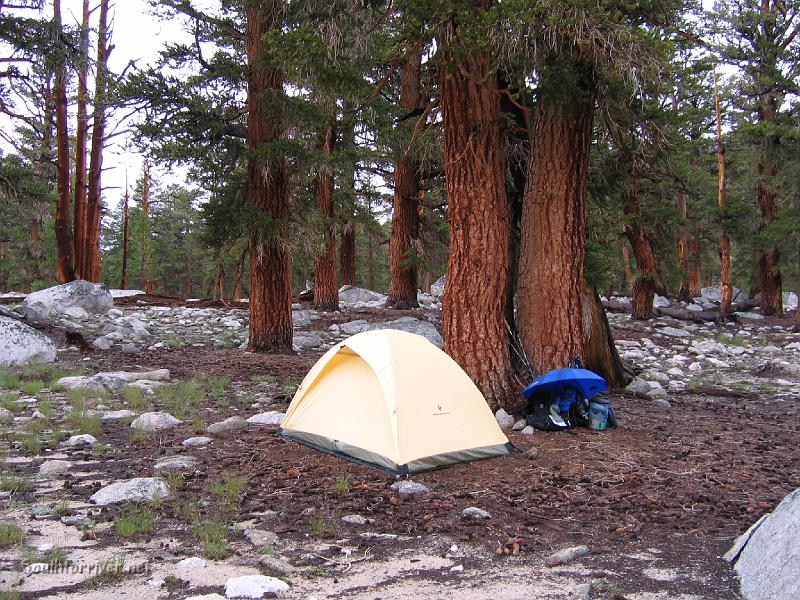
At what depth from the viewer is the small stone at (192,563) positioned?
10.8ft

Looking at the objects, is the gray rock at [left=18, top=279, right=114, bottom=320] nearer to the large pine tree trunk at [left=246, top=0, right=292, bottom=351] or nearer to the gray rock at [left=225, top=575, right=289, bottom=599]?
the large pine tree trunk at [left=246, top=0, right=292, bottom=351]

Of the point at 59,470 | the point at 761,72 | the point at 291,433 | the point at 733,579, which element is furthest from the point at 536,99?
the point at 761,72

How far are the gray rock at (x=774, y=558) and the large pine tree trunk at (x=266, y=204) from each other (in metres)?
8.91

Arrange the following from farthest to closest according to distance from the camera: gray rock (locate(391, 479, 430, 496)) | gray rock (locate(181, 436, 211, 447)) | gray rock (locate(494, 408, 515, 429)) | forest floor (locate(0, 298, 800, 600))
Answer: gray rock (locate(494, 408, 515, 429)) → gray rock (locate(181, 436, 211, 447)) → gray rock (locate(391, 479, 430, 496)) → forest floor (locate(0, 298, 800, 600))

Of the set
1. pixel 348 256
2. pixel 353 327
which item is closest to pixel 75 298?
pixel 353 327

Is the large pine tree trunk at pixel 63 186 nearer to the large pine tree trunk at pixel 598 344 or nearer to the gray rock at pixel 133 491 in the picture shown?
the large pine tree trunk at pixel 598 344

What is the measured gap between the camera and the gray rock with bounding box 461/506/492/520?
4.27 metres

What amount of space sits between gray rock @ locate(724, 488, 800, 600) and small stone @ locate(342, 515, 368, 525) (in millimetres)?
2237

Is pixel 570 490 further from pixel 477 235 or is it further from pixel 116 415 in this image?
pixel 116 415

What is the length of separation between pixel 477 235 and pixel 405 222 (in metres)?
10.4

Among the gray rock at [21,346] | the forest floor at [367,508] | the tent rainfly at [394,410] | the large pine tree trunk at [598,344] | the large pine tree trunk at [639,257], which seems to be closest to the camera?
the forest floor at [367,508]

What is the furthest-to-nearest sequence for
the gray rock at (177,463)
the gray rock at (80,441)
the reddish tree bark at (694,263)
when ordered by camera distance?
the reddish tree bark at (694,263) → the gray rock at (80,441) → the gray rock at (177,463)

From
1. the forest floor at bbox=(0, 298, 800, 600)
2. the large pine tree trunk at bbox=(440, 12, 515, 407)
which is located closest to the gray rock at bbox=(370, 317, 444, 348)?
the forest floor at bbox=(0, 298, 800, 600)

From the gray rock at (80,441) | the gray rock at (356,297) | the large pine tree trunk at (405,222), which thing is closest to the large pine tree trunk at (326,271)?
the large pine tree trunk at (405,222)
